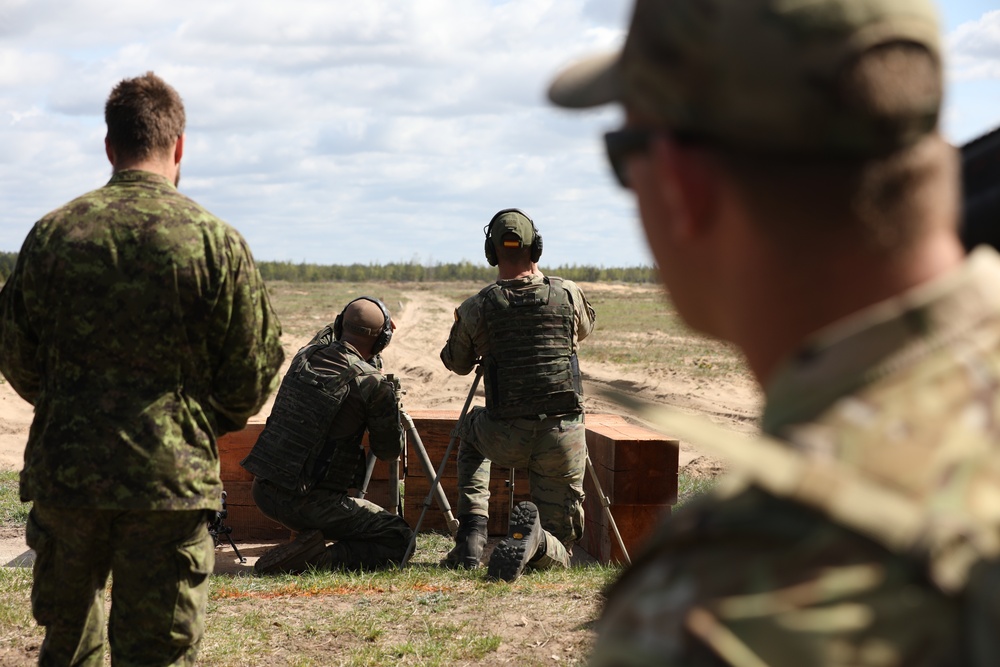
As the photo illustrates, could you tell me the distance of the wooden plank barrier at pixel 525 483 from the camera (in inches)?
295

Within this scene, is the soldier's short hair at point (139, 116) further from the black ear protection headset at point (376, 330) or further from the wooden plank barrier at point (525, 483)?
the wooden plank barrier at point (525, 483)

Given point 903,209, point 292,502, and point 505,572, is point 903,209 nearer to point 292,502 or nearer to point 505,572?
point 505,572

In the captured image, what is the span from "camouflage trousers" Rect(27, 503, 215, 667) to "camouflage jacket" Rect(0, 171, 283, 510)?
0.09 m

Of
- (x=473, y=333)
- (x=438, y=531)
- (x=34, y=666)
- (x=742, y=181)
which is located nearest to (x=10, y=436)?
(x=438, y=531)

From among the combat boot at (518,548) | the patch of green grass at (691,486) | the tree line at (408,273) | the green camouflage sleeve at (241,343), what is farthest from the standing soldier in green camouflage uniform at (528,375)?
the tree line at (408,273)

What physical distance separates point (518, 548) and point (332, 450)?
1.43 meters

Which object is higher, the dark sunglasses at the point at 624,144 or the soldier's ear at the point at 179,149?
the soldier's ear at the point at 179,149

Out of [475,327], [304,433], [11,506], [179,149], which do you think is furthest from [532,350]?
[11,506]

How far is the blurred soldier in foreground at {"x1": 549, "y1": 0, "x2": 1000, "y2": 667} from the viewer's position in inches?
28.9

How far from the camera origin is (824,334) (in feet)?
2.79

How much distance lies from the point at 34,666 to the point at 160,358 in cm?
231

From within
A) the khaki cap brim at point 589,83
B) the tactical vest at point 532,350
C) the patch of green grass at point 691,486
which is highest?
the khaki cap brim at point 589,83

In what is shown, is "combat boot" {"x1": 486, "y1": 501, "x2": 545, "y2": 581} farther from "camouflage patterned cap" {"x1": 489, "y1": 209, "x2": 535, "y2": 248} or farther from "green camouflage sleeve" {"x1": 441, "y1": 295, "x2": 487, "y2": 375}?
"camouflage patterned cap" {"x1": 489, "y1": 209, "x2": 535, "y2": 248}

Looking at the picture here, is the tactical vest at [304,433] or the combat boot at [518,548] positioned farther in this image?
the tactical vest at [304,433]
